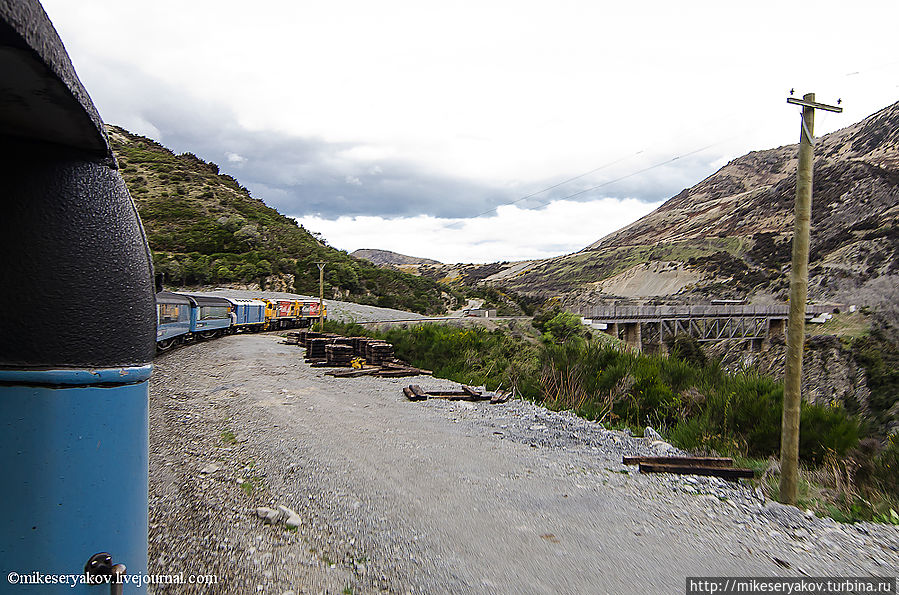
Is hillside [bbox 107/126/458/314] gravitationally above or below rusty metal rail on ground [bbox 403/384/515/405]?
above

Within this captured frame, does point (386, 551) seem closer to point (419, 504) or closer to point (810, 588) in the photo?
point (419, 504)

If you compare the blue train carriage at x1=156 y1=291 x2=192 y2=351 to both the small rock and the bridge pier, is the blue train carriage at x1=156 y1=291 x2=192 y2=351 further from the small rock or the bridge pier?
the bridge pier

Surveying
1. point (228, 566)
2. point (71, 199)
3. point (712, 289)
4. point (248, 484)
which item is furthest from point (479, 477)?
point (712, 289)

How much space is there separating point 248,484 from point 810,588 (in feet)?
16.5

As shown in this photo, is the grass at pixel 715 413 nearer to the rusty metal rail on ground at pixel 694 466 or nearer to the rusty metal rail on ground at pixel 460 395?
the rusty metal rail on ground at pixel 694 466

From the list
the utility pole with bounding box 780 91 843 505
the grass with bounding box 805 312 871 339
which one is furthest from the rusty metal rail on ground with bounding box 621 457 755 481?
the grass with bounding box 805 312 871 339

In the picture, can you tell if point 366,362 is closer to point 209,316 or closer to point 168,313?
point 168,313

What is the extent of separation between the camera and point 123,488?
6.07 ft

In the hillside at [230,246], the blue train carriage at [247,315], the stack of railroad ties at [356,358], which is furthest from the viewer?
the hillside at [230,246]

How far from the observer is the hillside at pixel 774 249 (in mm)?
59094

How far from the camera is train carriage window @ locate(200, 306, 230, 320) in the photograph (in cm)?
2266

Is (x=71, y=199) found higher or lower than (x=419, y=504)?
higher

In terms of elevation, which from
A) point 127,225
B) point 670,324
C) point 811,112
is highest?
point 811,112

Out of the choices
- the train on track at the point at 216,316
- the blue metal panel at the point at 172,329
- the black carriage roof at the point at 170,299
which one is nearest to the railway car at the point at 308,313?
the train on track at the point at 216,316
